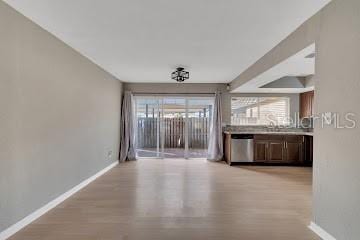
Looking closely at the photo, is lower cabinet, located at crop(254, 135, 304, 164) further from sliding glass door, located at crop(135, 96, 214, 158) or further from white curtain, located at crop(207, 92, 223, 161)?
sliding glass door, located at crop(135, 96, 214, 158)

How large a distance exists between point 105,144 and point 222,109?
362 cm

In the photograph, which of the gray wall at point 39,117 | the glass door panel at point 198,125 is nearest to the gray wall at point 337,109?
the gray wall at point 39,117

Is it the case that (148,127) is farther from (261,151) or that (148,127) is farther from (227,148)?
(261,151)

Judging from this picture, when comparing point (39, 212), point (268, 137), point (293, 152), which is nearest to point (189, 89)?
point (268, 137)

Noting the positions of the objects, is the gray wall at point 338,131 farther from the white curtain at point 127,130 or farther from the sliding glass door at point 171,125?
the white curtain at point 127,130

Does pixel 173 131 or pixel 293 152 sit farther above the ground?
pixel 173 131

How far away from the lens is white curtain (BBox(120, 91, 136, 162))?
22.4 ft

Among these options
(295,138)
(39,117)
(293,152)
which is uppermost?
(39,117)

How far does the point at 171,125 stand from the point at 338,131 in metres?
5.53

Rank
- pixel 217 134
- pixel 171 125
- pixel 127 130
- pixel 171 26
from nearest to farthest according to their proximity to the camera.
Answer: pixel 171 26, pixel 127 130, pixel 217 134, pixel 171 125

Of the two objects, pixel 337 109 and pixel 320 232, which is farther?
pixel 320 232

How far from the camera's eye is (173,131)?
292 inches

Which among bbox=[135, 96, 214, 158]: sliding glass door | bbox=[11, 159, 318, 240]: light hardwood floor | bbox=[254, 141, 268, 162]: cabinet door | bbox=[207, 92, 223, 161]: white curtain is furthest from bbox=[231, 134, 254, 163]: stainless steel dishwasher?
bbox=[135, 96, 214, 158]: sliding glass door

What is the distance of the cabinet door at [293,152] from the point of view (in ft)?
20.7
